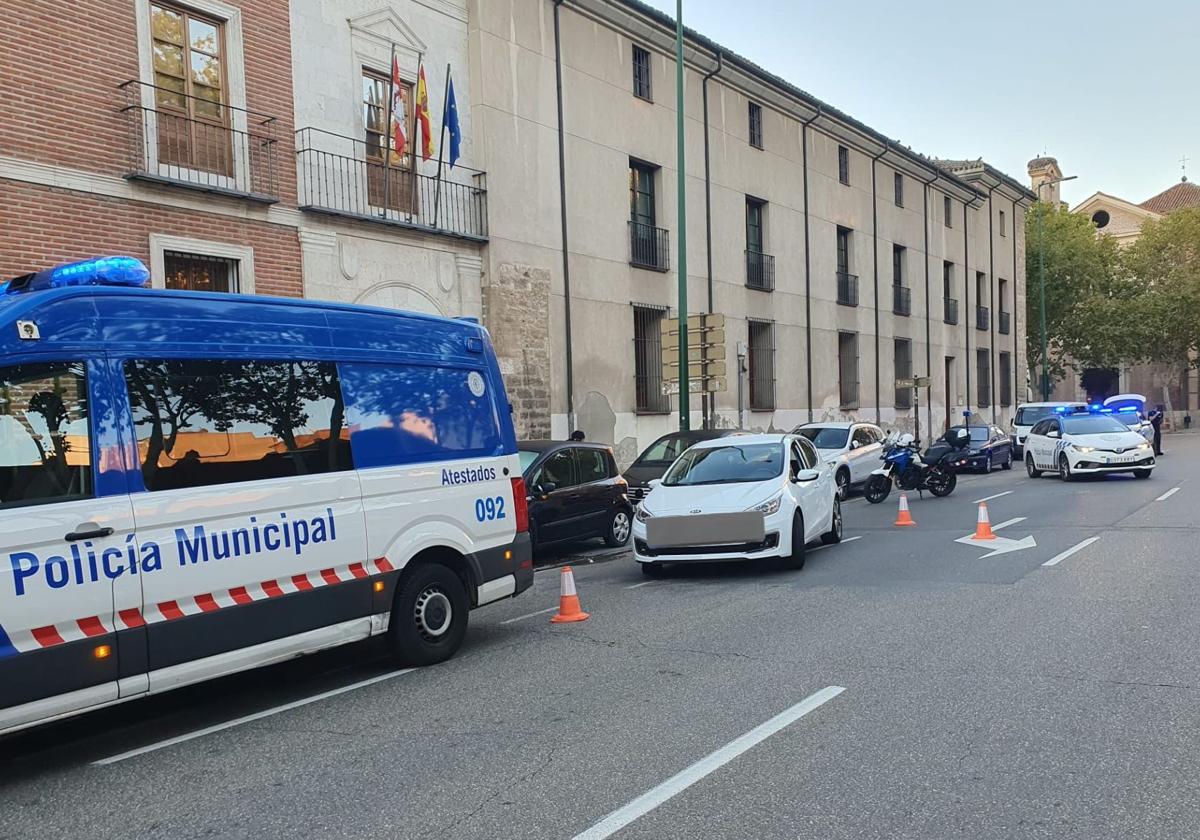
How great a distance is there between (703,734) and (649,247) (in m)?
18.5

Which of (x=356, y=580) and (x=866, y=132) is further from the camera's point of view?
(x=866, y=132)

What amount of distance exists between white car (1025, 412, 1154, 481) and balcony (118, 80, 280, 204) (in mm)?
16951

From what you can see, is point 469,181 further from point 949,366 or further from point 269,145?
point 949,366

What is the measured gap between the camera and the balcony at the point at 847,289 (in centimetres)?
3112

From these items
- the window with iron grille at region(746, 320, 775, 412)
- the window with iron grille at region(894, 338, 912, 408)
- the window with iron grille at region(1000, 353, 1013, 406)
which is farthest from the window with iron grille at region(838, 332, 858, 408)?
the window with iron grille at region(1000, 353, 1013, 406)

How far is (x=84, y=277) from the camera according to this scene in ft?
18.1

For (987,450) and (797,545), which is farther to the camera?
(987,450)

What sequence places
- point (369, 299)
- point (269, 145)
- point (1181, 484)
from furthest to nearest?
1. point (1181, 484)
2. point (369, 299)
3. point (269, 145)

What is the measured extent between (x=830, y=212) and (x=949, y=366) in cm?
1255

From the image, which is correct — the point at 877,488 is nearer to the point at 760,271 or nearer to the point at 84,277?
the point at 760,271

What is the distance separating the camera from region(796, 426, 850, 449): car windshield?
20.6 meters

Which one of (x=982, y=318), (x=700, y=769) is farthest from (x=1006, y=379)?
(x=700, y=769)

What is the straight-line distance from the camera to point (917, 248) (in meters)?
36.5

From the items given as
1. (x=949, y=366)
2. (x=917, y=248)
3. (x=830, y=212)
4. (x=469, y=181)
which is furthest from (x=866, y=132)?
(x=469, y=181)
